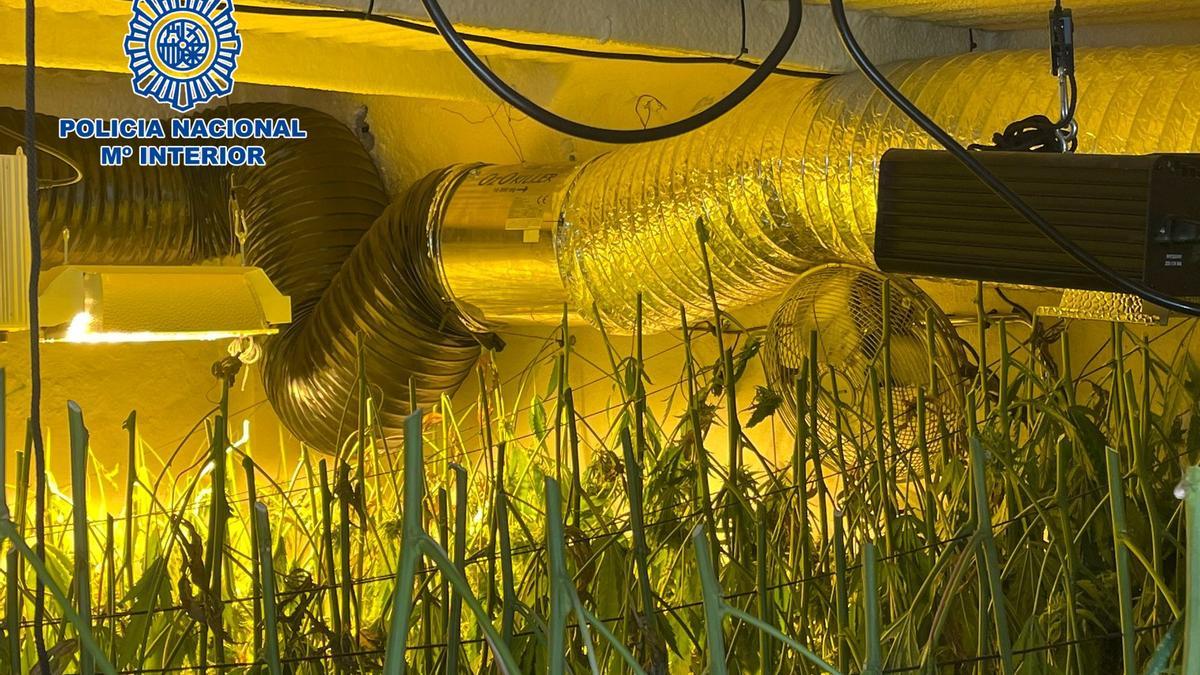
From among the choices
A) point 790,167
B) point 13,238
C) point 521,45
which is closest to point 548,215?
point 521,45

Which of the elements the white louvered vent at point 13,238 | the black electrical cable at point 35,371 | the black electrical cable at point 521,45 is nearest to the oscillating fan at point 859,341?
the black electrical cable at point 521,45

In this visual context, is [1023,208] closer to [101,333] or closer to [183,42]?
[101,333]

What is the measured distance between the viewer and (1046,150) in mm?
948

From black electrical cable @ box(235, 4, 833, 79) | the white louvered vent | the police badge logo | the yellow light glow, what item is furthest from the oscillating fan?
the white louvered vent

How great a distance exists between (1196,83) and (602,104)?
1.65m

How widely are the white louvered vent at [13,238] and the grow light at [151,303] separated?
40.4 inches

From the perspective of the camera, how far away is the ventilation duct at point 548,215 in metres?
1.74

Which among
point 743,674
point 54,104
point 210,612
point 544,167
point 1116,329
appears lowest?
point 743,674

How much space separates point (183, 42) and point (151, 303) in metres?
0.52

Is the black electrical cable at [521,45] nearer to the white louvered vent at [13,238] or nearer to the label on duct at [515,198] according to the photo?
the label on duct at [515,198]

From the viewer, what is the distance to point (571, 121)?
2.14ft

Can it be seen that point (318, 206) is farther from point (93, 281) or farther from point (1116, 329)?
point (1116, 329)

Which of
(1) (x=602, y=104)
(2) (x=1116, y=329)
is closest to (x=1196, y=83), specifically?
(2) (x=1116, y=329)

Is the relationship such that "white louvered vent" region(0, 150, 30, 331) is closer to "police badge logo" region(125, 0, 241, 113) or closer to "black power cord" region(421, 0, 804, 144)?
"black power cord" region(421, 0, 804, 144)
